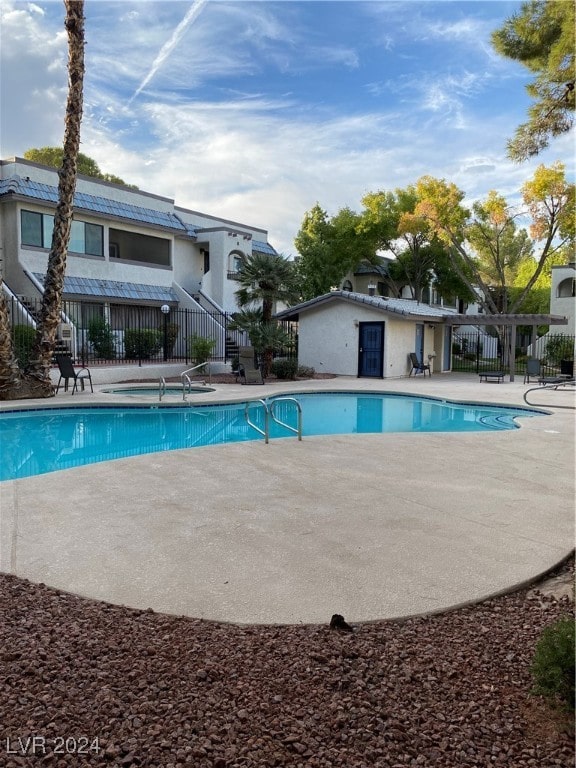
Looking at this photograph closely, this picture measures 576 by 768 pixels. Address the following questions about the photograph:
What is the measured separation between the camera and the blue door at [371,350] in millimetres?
22422

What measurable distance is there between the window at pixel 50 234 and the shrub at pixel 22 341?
5.42 meters

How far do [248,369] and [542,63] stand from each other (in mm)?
15462

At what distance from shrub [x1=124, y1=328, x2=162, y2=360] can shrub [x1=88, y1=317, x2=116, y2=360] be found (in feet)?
3.09

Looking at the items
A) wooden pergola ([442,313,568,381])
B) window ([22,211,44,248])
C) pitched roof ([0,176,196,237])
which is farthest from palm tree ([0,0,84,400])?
wooden pergola ([442,313,568,381])

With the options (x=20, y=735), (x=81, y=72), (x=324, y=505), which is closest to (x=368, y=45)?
(x=324, y=505)

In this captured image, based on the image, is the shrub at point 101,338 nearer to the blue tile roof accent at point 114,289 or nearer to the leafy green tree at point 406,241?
the blue tile roof accent at point 114,289

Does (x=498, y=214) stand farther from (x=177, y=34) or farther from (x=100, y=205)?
(x=177, y=34)

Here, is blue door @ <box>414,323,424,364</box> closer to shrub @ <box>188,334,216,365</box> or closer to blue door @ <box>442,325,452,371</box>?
blue door @ <box>442,325,452,371</box>

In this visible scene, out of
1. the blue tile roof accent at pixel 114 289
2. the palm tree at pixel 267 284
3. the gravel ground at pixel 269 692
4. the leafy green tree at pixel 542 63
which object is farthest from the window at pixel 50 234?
the gravel ground at pixel 269 692

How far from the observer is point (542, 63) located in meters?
4.03

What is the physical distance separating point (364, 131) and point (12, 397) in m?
9.98

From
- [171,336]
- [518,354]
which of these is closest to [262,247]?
[171,336]

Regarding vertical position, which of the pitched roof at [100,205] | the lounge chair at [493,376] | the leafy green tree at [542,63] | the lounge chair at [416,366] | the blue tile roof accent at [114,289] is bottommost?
the lounge chair at [493,376]

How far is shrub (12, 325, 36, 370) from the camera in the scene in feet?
54.6
